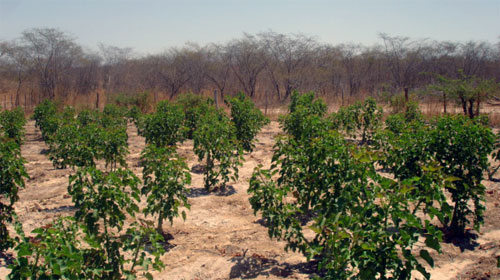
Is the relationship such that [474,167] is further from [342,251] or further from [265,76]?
[265,76]

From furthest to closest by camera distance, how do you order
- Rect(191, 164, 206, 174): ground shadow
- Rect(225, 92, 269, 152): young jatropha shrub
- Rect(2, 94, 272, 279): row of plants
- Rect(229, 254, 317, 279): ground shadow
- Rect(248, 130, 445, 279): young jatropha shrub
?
Rect(225, 92, 269, 152): young jatropha shrub
Rect(191, 164, 206, 174): ground shadow
Rect(229, 254, 317, 279): ground shadow
Rect(248, 130, 445, 279): young jatropha shrub
Rect(2, 94, 272, 279): row of plants

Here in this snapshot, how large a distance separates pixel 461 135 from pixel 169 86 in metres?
27.7

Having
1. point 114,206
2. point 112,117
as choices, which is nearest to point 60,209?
point 114,206

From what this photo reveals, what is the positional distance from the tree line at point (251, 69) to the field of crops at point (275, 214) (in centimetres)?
A: 1863

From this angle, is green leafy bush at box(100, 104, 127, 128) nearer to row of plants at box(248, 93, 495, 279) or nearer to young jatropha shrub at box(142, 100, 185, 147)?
young jatropha shrub at box(142, 100, 185, 147)

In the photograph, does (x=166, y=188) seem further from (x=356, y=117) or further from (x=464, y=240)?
(x=356, y=117)

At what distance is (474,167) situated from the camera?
5094mm

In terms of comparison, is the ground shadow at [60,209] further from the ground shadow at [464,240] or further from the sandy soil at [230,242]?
the ground shadow at [464,240]

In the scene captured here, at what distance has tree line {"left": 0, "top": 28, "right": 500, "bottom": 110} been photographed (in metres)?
26.9

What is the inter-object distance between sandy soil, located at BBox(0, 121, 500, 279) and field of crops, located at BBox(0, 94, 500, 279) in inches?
0.8

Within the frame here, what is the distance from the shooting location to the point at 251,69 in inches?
1147

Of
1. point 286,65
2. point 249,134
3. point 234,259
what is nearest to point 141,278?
point 234,259

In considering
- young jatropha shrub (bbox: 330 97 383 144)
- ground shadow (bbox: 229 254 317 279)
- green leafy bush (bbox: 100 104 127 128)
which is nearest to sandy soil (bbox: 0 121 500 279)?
ground shadow (bbox: 229 254 317 279)

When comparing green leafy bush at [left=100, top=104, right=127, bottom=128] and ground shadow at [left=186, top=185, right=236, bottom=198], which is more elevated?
green leafy bush at [left=100, top=104, right=127, bottom=128]
